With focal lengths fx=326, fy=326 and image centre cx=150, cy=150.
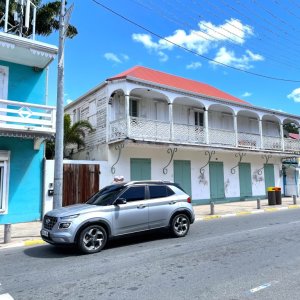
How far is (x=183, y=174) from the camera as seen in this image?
19.6 metres

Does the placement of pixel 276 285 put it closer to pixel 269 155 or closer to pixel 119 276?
pixel 119 276

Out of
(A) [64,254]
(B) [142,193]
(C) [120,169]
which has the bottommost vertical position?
(A) [64,254]

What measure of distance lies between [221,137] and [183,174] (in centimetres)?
351

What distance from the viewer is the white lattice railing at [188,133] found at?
18.7 meters

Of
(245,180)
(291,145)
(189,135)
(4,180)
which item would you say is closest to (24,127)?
(4,180)

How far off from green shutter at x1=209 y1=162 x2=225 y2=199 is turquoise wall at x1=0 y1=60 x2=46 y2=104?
38.0 ft

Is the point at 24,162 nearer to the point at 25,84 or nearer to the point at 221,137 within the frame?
the point at 25,84

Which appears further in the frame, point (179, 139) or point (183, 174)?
point (183, 174)

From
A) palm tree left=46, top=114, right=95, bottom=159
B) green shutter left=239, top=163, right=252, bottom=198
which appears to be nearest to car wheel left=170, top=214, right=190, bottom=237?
palm tree left=46, top=114, right=95, bottom=159

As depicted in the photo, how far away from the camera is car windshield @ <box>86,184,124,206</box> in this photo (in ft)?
28.2

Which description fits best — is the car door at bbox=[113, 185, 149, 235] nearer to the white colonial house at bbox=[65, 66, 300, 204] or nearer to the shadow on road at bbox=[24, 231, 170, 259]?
the shadow on road at bbox=[24, 231, 170, 259]

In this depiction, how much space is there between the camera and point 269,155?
948 inches

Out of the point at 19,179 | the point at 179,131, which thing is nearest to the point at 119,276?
the point at 19,179

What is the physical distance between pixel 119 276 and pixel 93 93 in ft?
48.3
